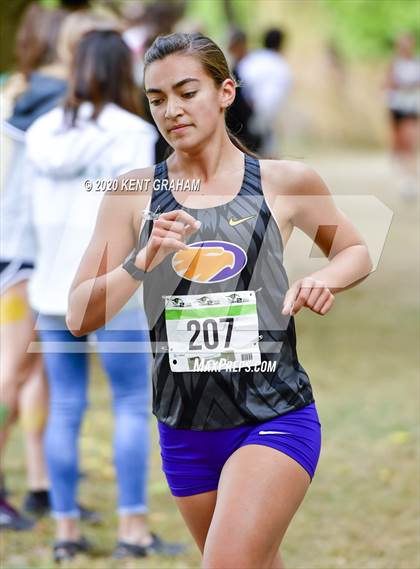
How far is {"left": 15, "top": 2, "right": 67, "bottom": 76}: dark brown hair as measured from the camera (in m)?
4.78

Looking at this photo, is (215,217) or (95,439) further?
(95,439)

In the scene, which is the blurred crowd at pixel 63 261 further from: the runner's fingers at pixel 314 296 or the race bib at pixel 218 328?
the runner's fingers at pixel 314 296

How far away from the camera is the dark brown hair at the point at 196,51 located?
2564mm

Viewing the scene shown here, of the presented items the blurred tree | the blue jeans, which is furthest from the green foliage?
the blue jeans

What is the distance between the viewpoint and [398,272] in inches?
407

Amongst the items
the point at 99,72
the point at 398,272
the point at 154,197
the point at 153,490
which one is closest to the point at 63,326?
the point at 99,72

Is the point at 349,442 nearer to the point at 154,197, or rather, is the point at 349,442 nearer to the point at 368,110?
the point at 154,197

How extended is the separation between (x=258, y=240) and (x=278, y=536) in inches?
26.8

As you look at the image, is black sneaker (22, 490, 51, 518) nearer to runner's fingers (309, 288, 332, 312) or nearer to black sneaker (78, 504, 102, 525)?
black sneaker (78, 504, 102, 525)

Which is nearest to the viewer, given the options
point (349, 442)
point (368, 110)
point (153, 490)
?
point (153, 490)

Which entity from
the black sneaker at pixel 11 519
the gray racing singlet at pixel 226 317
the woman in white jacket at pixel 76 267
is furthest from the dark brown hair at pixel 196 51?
the black sneaker at pixel 11 519

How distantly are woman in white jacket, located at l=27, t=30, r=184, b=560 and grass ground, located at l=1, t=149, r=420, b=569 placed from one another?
25cm

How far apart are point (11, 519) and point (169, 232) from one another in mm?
2613

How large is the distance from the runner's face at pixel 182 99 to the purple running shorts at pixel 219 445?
2.23 ft
